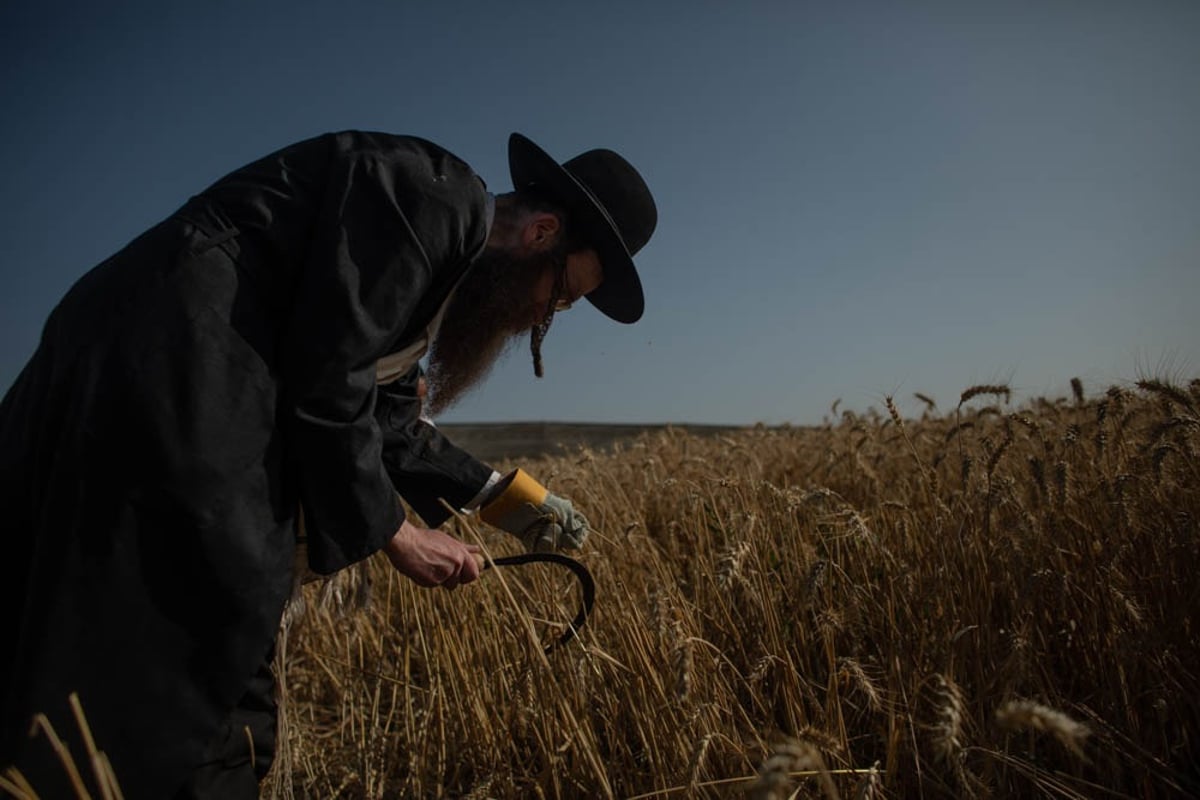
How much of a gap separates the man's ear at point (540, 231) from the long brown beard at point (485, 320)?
31mm

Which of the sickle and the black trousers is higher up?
the sickle

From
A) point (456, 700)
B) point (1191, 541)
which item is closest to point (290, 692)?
point (456, 700)

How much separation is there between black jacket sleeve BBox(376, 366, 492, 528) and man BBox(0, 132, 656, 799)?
16.4 inches

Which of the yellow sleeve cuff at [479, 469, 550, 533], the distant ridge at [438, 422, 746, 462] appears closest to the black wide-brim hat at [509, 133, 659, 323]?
the yellow sleeve cuff at [479, 469, 550, 533]

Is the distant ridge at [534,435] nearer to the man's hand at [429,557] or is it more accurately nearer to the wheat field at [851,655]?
the wheat field at [851,655]

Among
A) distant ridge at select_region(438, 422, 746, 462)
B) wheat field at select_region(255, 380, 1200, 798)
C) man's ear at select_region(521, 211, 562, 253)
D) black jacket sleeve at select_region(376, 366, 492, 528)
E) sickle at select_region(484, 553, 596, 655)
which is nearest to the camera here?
wheat field at select_region(255, 380, 1200, 798)

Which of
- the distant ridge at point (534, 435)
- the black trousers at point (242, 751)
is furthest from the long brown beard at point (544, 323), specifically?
the distant ridge at point (534, 435)

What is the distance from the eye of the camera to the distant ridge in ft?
38.5

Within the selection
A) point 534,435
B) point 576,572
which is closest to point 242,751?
point 576,572

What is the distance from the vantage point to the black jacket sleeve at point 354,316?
1162 millimetres

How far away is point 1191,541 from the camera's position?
1577mm

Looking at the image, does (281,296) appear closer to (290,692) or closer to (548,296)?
(548,296)

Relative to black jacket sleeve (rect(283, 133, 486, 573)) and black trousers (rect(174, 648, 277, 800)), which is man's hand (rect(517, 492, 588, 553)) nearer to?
black jacket sleeve (rect(283, 133, 486, 573))

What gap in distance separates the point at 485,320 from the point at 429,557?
2.14ft
